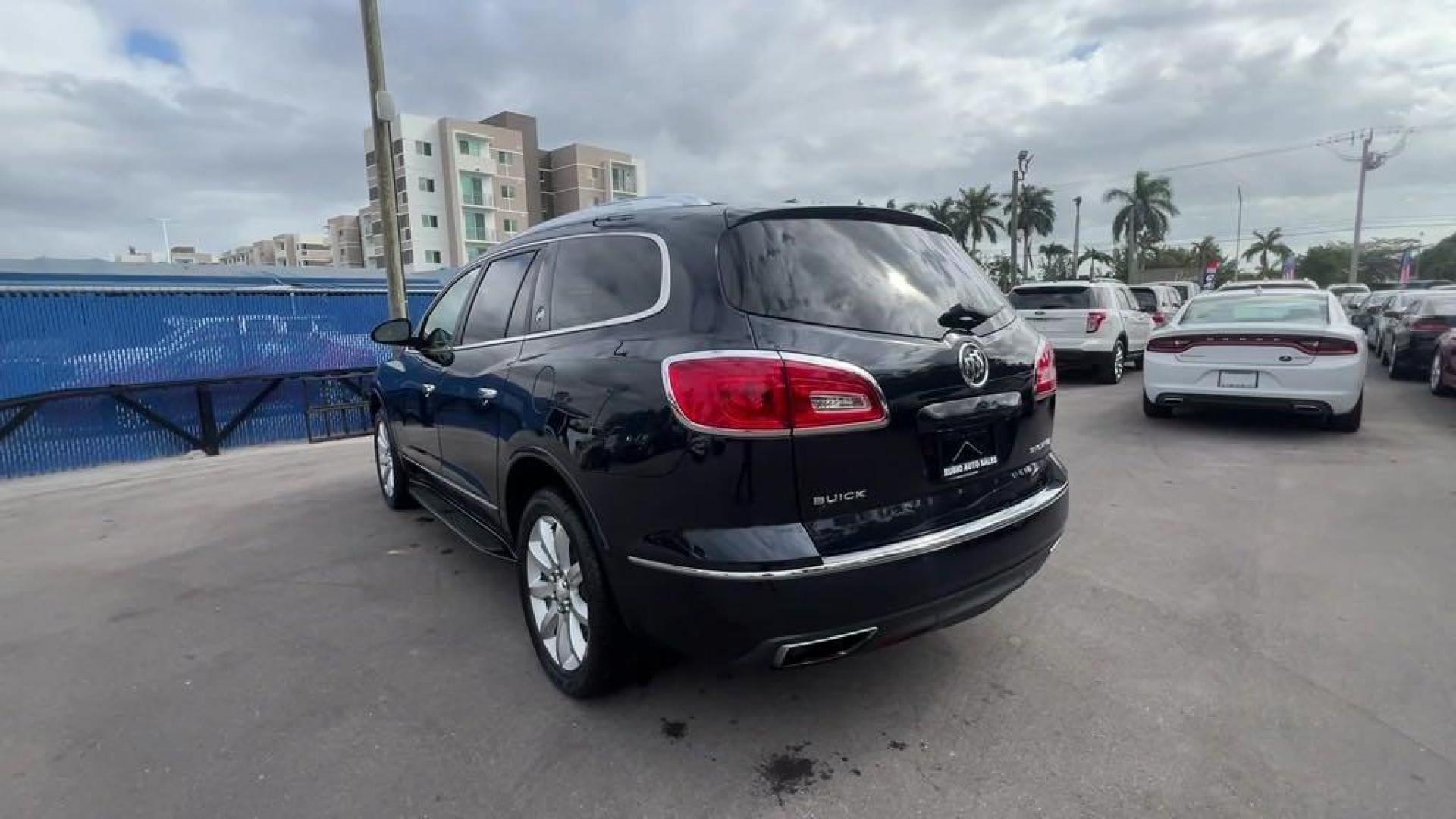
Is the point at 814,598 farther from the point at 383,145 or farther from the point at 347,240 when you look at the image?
the point at 347,240

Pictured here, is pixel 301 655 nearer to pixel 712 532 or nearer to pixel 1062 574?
pixel 712 532

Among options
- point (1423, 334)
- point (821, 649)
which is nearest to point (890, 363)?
point (821, 649)

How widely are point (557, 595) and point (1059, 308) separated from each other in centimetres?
1104

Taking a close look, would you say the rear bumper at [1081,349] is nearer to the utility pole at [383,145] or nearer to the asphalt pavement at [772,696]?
the asphalt pavement at [772,696]

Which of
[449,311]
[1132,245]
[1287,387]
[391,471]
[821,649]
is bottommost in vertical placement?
[391,471]

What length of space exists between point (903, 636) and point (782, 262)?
1.27 meters

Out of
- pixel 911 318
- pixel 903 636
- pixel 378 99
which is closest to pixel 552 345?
pixel 911 318

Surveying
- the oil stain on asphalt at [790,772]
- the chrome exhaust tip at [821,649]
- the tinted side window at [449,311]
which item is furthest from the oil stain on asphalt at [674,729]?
the tinted side window at [449,311]

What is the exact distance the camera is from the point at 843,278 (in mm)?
2537

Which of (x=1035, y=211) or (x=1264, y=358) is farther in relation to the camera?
(x=1035, y=211)

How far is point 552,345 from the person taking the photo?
2961 mm

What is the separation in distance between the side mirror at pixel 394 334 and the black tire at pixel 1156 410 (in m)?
7.30

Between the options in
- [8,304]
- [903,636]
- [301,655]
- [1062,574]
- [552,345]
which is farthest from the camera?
[8,304]

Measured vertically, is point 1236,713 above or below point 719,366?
below
